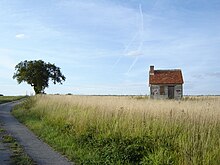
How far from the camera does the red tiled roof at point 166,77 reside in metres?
45.4

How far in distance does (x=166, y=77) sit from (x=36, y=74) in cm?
3873

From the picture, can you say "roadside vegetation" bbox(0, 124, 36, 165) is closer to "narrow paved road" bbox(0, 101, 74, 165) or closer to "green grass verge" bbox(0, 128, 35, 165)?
"green grass verge" bbox(0, 128, 35, 165)

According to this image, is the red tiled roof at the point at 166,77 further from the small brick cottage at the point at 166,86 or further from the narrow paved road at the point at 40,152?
the narrow paved road at the point at 40,152

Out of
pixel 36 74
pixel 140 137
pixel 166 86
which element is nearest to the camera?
pixel 140 137

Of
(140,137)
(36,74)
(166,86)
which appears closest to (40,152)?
(140,137)

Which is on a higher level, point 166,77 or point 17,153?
point 166,77

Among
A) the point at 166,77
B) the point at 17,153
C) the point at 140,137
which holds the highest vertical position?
the point at 166,77

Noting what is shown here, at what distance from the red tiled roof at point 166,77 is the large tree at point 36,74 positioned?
3700cm

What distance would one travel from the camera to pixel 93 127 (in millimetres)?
13773

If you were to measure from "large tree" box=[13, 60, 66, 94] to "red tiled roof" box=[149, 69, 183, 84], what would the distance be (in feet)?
121

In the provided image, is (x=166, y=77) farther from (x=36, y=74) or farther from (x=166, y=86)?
(x=36, y=74)

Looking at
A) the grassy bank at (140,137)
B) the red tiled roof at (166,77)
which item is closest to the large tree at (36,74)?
the red tiled roof at (166,77)

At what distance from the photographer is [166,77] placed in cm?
4625

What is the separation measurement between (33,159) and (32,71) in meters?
69.7
